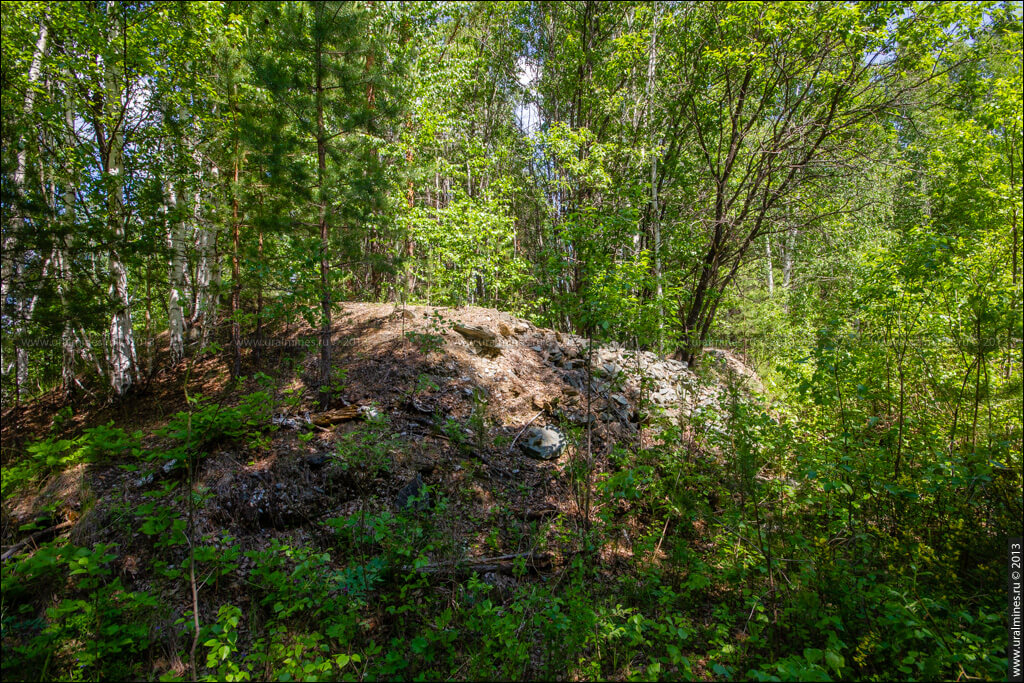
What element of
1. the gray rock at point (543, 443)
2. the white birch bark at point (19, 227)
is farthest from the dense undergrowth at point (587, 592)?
the white birch bark at point (19, 227)

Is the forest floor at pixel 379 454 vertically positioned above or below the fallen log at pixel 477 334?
below

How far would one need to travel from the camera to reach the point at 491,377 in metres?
6.53

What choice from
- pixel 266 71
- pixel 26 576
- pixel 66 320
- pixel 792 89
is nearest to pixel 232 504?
pixel 26 576

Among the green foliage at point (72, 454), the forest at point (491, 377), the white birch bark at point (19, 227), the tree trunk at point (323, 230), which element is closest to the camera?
the forest at point (491, 377)

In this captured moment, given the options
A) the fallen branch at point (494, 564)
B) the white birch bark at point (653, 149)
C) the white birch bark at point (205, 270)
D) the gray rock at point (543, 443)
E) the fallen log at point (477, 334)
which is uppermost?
the white birch bark at point (653, 149)

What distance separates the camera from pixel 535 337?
7.94 meters

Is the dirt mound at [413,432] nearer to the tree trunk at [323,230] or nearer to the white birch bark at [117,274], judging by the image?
the tree trunk at [323,230]

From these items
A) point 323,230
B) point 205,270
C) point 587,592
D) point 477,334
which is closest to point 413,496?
point 587,592

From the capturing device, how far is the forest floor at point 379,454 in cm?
335

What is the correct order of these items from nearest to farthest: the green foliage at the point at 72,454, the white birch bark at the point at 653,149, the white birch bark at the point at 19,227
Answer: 1. the green foliage at the point at 72,454
2. the white birch bark at the point at 19,227
3. the white birch bark at the point at 653,149

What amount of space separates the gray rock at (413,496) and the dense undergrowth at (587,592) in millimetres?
131

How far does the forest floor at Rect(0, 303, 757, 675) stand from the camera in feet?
11.0

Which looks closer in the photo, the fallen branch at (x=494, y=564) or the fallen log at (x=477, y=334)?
the fallen branch at (x=494, y=564)

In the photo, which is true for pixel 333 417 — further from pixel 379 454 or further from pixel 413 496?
pixel 413 496
